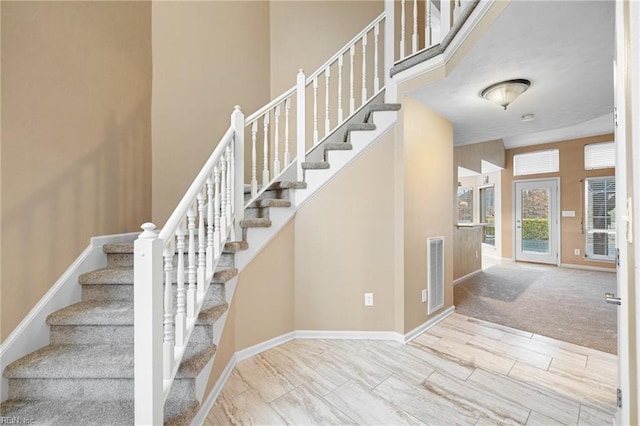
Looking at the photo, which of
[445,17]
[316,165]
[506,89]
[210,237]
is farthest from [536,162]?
[210,237]

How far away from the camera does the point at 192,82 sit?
2.86 metres

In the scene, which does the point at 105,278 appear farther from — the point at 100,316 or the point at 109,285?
the point at 100,316

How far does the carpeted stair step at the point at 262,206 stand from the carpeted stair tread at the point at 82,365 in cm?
121

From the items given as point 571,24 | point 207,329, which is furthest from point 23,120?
point 571,24

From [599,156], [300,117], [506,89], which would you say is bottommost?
[300,117]

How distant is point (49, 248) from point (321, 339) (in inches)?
82.8

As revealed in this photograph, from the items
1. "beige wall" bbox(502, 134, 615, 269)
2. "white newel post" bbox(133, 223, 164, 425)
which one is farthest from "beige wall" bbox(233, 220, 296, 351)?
"beige wall" bbox(502, 134, 615, 269)

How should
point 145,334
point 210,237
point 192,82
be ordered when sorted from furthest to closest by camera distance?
point 192,82 < point 210,237 < point 145,334

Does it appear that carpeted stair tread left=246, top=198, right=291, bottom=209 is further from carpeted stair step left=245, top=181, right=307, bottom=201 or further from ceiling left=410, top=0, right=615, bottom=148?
ceiling left=410, top=0, right=615, bottom=148

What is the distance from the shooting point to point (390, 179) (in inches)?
99.3

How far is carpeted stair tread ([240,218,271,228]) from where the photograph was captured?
216 centimetres

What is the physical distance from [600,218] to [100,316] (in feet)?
26.6

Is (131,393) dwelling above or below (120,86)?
below

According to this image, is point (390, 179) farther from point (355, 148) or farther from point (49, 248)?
point (49, 248)
